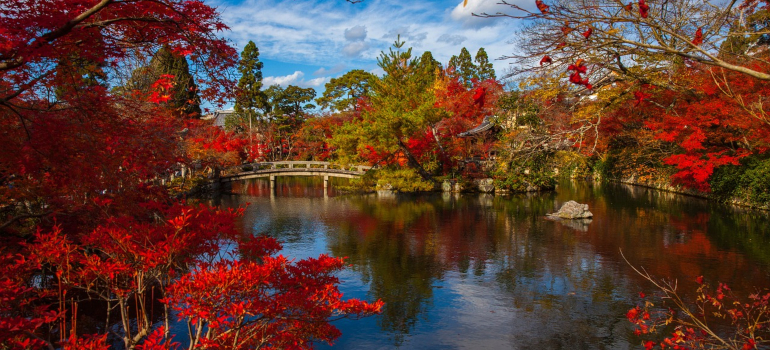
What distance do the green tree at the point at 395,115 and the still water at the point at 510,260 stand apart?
11.6ft

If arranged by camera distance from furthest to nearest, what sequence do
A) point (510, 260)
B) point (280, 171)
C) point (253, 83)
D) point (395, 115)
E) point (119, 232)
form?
1. point (253, 83)
2. point (280, 171)
3. point (395, 115)
4. point (510, 260)
5. point (119, 232)

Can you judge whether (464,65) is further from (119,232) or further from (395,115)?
(119,232)

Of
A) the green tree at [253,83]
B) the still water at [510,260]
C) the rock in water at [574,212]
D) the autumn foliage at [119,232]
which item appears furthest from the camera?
the green tree at [253,83]

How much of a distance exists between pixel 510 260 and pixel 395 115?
443 inches

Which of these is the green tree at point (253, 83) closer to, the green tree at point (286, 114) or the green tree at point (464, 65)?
the green tree at point (286, 114)

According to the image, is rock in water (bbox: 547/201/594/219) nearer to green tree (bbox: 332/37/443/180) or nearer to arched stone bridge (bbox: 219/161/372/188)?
green tree (bbox: 332/37/443/180)

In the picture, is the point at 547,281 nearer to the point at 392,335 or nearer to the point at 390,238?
the point at 392,335

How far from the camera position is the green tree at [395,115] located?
20.3 m

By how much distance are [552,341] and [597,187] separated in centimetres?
2120

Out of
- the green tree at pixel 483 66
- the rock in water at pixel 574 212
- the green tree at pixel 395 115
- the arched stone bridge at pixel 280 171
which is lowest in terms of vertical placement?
the rock in water at pixel 574 212

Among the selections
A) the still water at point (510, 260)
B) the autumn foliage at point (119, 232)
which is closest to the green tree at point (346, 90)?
the still water at point (510, 260)

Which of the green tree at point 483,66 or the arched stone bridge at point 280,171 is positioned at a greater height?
the green tree at point 483,66

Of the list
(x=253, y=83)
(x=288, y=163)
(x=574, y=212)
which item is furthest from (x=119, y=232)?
(x=253, y=83)

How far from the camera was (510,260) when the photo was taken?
10078mm
